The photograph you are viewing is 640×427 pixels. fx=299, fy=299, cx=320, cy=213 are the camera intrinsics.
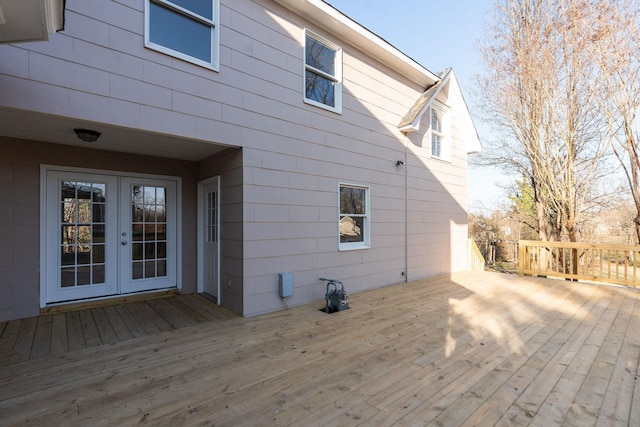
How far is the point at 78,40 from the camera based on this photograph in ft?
9.75

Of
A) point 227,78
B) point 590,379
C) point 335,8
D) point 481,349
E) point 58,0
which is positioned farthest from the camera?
point 335,8

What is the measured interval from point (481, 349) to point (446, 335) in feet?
1.39

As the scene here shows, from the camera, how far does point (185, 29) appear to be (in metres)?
3.75

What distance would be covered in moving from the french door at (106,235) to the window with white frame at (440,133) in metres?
6.10

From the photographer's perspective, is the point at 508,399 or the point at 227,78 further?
the point at 227,78

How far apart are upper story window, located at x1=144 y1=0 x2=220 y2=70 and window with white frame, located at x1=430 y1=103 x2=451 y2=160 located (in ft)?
18.0

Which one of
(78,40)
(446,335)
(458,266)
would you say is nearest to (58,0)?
(78,40)

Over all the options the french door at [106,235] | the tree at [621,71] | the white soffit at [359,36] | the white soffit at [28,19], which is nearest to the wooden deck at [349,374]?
the french door at [106,235]

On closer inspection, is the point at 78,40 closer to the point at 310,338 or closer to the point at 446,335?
the point at 310,338

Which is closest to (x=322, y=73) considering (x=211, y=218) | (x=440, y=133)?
(x=211, y=218)

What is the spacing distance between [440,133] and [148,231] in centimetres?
697

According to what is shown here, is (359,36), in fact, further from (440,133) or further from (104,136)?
(104,136)

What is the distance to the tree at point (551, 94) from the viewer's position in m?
6.87

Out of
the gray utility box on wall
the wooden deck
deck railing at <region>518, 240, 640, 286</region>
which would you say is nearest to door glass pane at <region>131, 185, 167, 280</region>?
the wooden deck
